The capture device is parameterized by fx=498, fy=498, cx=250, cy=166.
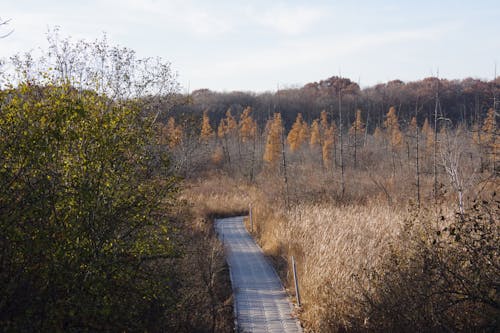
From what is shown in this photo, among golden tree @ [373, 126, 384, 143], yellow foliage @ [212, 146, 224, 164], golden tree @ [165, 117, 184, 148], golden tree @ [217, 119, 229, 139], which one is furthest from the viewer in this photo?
golden tree @ [217, 119, 229, 139]

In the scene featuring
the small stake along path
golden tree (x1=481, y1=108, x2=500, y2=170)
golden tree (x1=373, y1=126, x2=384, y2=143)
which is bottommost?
the small stake along path

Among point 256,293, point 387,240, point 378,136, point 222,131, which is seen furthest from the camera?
point 222,131

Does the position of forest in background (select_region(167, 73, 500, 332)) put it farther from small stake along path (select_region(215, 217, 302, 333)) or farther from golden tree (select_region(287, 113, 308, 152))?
golden tree (select_region(287, 113, 308, 152))

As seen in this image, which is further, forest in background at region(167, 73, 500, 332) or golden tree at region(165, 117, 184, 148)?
golden tree at region(165, 117, 184, 148)

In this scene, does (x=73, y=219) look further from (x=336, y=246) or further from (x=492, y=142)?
(x=492, y=142)

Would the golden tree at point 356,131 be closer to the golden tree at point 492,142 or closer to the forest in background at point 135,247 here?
the golden tree at point 492,142

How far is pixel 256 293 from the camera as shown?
1229 cm

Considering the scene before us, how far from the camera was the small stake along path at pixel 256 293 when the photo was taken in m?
10.1

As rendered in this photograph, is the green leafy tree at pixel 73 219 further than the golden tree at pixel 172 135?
No

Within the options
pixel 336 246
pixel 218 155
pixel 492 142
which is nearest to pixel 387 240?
A: pixel 336 246

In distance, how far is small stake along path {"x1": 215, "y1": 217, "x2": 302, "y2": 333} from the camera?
10.1 metres

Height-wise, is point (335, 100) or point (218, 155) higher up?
point (335, 100)

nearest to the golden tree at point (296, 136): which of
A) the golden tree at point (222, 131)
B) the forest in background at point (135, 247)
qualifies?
the golden tree at point (222, 131)

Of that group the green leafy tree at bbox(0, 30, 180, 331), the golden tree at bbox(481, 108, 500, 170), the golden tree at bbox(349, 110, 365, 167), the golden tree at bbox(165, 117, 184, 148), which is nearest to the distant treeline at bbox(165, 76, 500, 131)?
the golden tree at bbox(349, 110, 365, 167)
